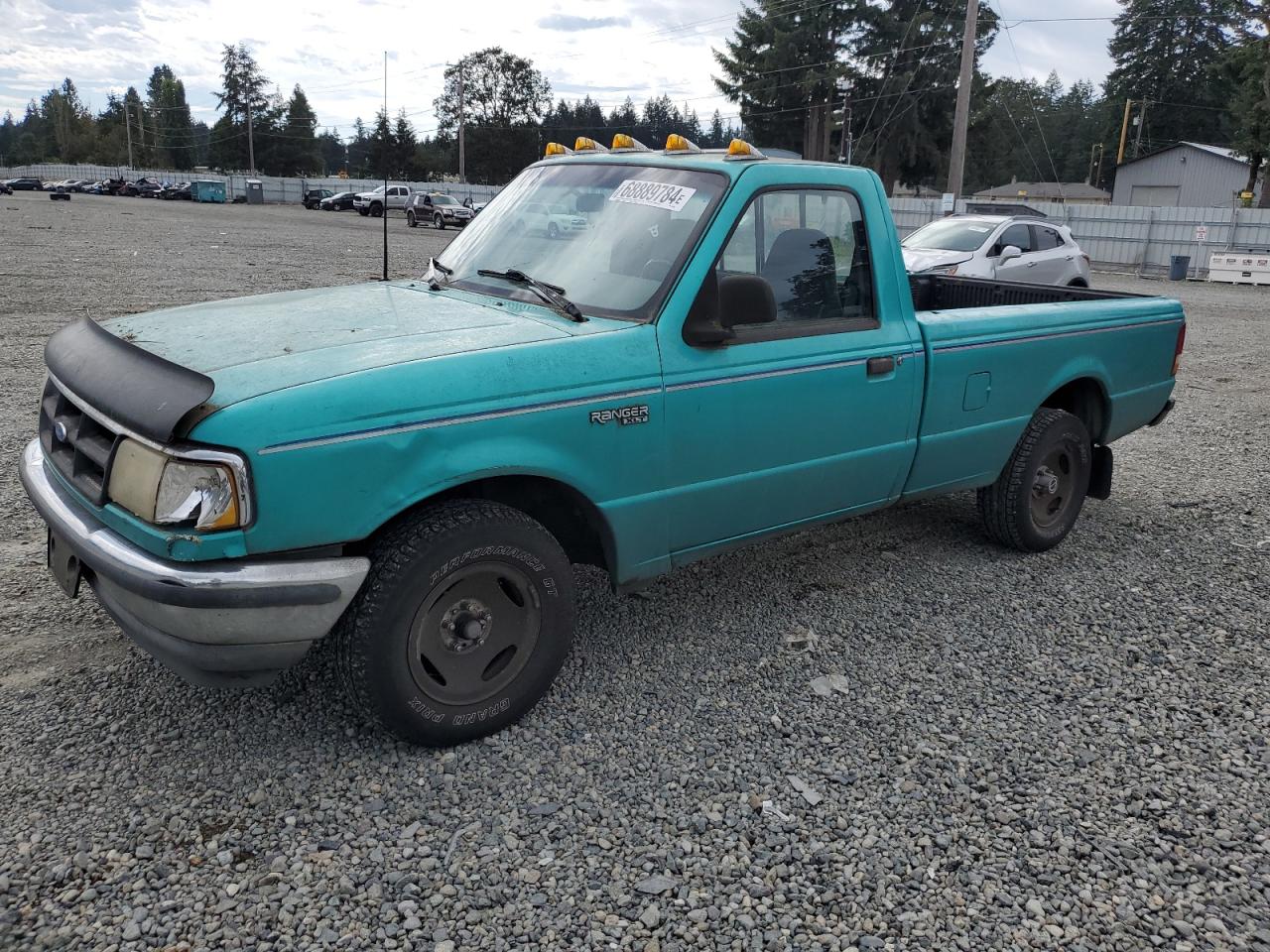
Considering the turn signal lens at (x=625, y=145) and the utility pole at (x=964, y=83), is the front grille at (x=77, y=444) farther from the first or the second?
the utility pole at (x=964, y=83)

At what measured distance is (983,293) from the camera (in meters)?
6.05

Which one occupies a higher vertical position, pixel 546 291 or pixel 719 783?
pixel 546 291

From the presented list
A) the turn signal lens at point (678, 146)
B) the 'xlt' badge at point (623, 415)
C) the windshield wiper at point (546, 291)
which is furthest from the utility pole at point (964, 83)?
the 'xlt' badge at point (623, 415)

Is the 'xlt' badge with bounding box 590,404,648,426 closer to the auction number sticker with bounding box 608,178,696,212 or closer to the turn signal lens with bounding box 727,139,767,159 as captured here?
the auction number sticker with bounding box 608,178,696,212

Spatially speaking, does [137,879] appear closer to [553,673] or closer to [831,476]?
[553,673]

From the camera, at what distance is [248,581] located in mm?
2666

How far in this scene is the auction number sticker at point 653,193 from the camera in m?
3.76

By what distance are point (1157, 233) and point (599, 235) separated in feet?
95.8

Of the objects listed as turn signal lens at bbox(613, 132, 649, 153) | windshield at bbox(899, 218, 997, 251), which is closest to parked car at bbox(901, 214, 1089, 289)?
windshield at bbox(899, 218, 997, 251)

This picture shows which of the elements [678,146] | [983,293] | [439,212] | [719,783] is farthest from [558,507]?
[439,212]

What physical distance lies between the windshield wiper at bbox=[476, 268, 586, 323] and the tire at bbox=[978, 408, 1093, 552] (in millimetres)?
2625

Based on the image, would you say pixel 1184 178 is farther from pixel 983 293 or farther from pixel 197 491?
pixel 197 491

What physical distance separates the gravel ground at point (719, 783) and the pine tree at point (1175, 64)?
80.6 metres

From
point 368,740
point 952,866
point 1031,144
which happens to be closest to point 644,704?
point 368,740
